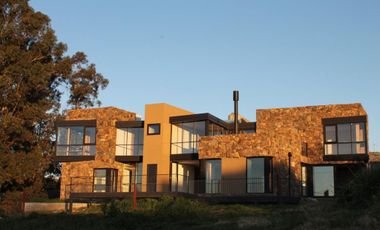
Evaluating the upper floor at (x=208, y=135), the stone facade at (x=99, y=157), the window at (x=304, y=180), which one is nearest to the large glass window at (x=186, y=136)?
the upper floor at (x=208, y=135)

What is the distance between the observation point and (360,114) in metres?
36.7

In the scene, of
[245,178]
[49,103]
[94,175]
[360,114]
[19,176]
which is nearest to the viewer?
[245,178]

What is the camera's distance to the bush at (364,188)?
722 inches

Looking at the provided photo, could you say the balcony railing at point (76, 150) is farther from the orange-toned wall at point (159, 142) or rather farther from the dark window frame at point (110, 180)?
the orange-toned wall at point (159, 142)

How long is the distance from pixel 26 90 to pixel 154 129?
1383 centimetres

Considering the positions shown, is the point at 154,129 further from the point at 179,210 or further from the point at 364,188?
the point at 364,188

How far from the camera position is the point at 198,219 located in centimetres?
2130

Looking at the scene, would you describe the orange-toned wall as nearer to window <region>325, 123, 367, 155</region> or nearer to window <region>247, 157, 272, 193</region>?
window <region>247, 157, 272, 193</region>

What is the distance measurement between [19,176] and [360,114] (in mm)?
25005

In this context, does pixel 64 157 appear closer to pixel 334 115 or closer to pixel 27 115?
pixel 27 115

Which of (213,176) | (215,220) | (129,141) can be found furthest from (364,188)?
(129,141)

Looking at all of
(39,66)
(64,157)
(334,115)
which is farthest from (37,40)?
(334,115)

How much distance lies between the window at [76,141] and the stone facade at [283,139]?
32.4 ft

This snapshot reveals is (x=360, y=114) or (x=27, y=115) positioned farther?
(x=27, y=115)
